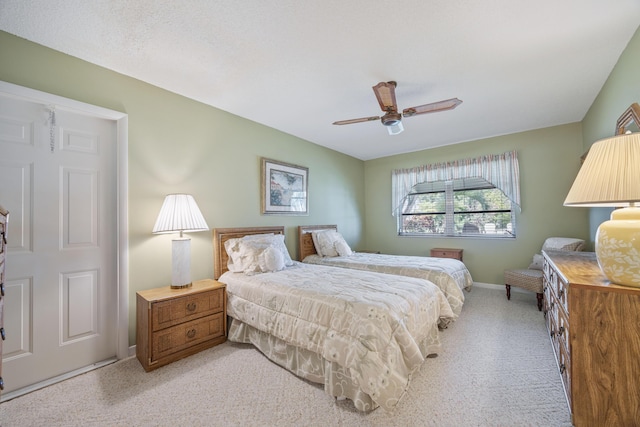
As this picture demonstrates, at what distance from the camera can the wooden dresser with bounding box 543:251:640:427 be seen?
1.34 meters

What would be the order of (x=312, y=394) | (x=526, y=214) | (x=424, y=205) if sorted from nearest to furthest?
(x=312, y=394) → (x=526, y=214) → (x=424, y=205)

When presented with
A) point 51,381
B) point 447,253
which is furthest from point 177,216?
point 447,253

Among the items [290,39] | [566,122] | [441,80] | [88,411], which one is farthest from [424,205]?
[88,411]

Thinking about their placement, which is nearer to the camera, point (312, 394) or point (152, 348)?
point (312, 394)

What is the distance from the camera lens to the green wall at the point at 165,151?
2125mm

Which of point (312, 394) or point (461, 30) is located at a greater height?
point (461, 30)

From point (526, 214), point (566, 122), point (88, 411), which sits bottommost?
point (88, 411)

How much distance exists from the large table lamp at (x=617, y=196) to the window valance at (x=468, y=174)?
3153 millimetres

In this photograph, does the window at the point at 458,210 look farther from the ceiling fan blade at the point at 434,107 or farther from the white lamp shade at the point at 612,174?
the white lamp shade at the point at 612,174

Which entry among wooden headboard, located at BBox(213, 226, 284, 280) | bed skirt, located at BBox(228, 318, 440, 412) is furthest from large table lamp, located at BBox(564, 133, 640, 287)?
wooden headboard, located at BBox(213, 226, 284, 280)

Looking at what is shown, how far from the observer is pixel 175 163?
281 centimetres

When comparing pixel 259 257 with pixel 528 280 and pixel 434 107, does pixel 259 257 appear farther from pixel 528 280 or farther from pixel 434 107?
pixel 528 280

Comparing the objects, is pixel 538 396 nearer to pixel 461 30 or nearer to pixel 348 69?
pixel 461 30

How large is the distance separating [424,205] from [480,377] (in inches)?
143
